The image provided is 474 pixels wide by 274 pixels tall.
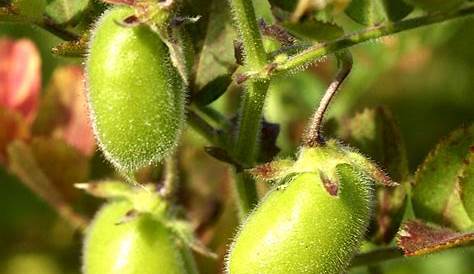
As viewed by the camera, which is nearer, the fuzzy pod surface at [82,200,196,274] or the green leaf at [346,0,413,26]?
the green leaf at [346,0,413,26]

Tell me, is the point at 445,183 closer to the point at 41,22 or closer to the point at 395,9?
the point at 395,9

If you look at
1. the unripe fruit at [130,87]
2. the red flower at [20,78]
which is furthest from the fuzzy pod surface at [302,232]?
the red flower at [20,78]

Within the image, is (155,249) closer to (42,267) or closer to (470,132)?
(470,132)

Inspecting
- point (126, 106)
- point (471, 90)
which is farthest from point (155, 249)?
point (471, 90)

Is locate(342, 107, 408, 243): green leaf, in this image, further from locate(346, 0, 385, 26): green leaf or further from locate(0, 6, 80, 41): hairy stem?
locate(0, 6, 80, 41): hairy stem

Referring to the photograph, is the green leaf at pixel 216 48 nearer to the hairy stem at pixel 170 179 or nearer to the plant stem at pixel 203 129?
the plant stem at pixel 203 129

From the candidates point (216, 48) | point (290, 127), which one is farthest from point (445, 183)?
point (290, 127)

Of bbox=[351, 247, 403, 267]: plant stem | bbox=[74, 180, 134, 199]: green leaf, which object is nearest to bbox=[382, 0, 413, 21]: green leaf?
bbox=[351, 247, 403, 267]: plant stem
